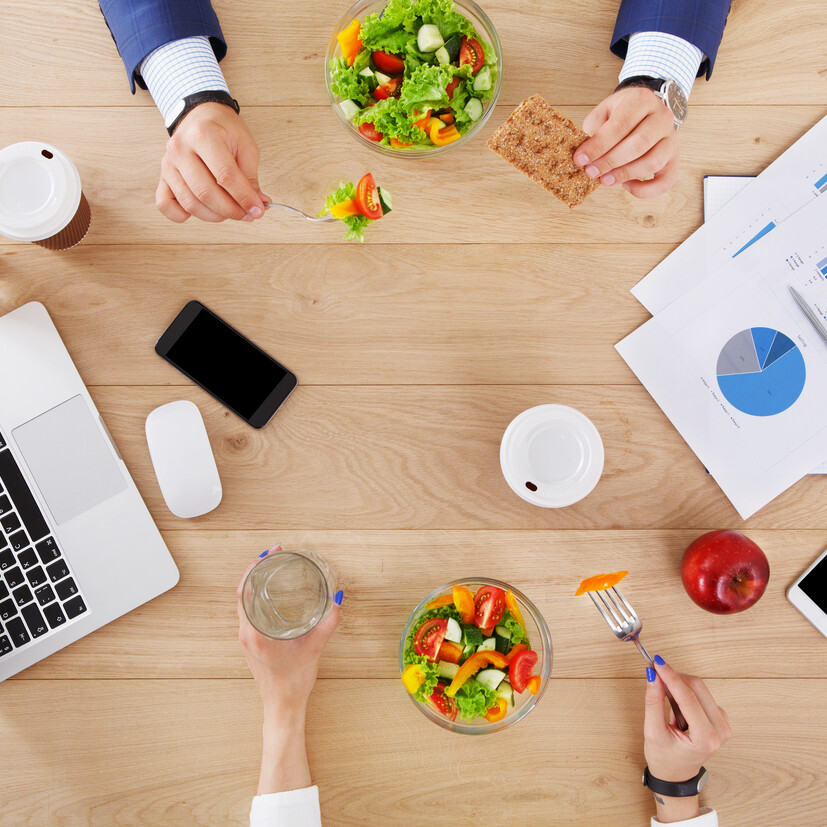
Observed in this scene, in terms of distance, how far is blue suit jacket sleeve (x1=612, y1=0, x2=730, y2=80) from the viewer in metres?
0.94

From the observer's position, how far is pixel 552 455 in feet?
3.26

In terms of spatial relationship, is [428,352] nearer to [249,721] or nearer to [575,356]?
[575,356]

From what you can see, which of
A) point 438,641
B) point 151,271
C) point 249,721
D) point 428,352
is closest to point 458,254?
point 428,352

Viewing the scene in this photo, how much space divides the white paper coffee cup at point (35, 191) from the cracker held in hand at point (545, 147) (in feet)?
2.04

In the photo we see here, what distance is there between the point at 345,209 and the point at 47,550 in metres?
0.70

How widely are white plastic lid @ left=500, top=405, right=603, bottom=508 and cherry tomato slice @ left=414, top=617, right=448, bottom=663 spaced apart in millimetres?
231

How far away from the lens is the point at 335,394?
104 cm

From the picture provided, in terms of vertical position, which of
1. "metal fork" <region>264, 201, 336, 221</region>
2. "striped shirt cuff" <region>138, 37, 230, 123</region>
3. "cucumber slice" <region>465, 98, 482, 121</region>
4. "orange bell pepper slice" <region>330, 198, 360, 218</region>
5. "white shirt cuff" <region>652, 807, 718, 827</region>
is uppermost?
"striped shirt cuff" <region>138, 37, 230, 123</region>

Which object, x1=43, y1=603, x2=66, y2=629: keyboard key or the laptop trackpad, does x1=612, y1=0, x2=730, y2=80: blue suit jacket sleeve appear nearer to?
the laptop trackpad

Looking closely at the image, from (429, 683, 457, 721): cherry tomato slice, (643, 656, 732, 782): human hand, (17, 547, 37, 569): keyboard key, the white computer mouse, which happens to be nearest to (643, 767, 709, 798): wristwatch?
(643, 656, 732, 782): human hand

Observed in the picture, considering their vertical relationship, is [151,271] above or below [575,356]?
above

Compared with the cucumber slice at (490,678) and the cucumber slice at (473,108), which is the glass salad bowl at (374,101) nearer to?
the cucumber slice at (473,108)

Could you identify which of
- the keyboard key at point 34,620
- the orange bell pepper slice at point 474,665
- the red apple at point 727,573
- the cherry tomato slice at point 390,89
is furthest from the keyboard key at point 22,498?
the red apple at point 727,573

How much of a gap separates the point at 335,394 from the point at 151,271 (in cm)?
36
